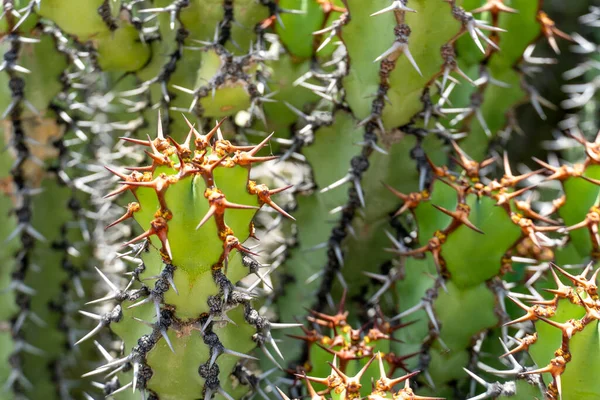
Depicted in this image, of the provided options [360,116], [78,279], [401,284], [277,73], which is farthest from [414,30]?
[78,279]

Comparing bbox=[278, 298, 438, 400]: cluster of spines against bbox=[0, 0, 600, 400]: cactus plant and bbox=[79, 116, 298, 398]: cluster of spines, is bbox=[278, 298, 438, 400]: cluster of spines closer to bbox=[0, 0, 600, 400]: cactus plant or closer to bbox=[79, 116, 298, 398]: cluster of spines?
bbox=[0, 0, 600, 400]: cactus plant

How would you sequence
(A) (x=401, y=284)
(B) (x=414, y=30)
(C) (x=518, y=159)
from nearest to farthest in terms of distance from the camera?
(B) (x=414, y=30) → (A) (x=401, y=284) → (C) (x=518, y=159)

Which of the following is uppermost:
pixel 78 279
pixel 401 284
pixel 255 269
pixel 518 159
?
pixel 255 269

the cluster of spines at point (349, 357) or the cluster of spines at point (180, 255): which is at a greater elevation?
the cluster of spines at point (180, 255)

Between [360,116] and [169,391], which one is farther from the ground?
[360,116]

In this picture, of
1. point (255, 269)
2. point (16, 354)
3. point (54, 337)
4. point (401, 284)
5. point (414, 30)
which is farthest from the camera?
point (54, 337)

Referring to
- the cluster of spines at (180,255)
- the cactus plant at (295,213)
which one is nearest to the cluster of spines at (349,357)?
the cactus plant at (295,213)

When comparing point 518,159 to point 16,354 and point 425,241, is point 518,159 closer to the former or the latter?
point 425,241

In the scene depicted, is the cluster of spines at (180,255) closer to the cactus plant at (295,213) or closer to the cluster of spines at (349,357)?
the cactus plant at (295,213)

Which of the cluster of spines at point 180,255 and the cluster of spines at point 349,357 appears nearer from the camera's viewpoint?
the cluster of spines at point 180,255
